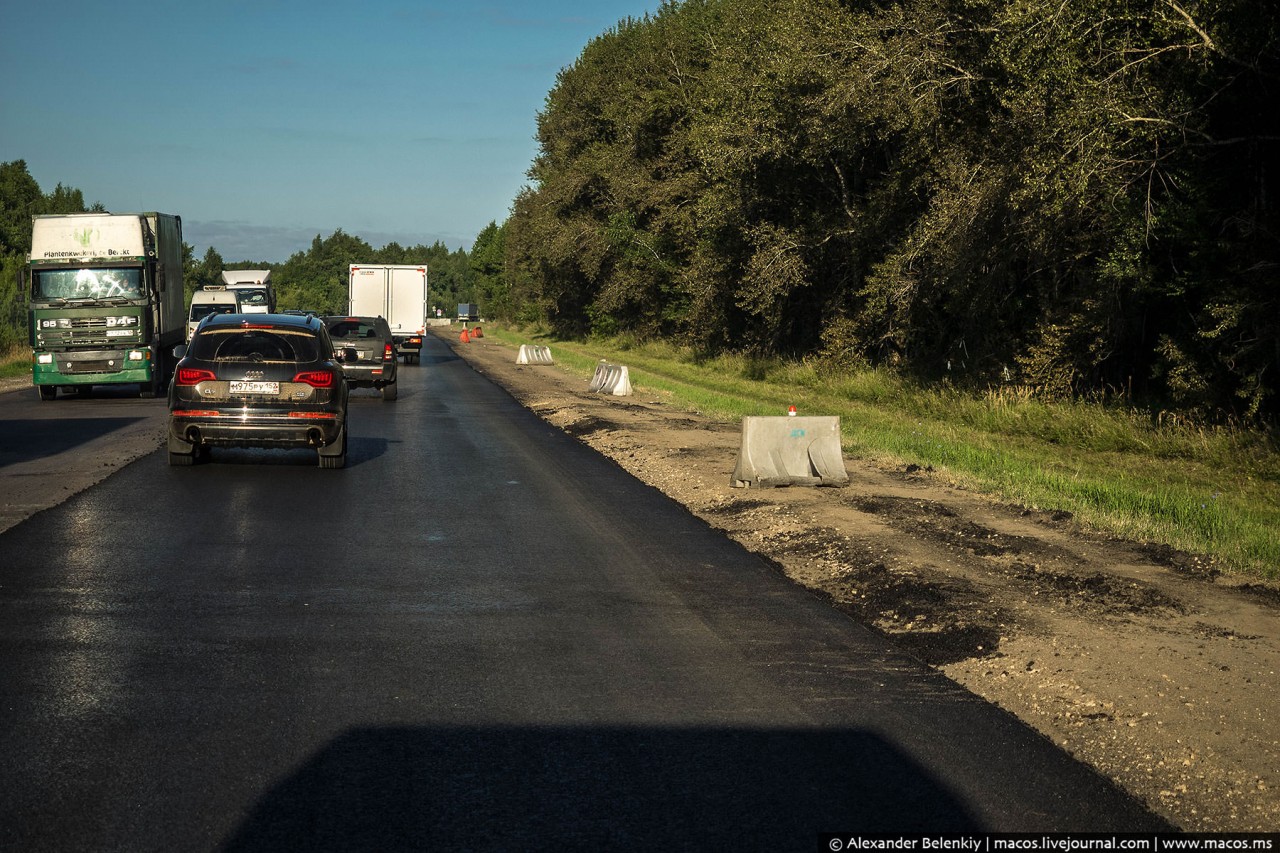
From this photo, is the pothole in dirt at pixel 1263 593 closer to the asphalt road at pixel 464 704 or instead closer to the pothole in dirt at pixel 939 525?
the pothole in dirt at pixel 939 525

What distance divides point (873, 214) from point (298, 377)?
18.1 metres

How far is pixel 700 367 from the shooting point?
44.2m

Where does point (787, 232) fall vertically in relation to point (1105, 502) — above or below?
above

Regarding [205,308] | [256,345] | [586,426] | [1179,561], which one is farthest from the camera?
[205,308]

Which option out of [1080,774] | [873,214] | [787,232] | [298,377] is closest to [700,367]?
[787,232]

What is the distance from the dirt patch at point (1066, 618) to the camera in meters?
5.41

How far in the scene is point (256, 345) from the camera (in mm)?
15227

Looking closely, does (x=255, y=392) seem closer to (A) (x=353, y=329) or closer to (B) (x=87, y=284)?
(B) (x=87, y=284)

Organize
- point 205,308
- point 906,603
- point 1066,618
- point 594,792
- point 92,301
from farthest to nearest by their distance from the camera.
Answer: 1. point 205,308
2. point 92,301
3. point 906,603
4. point 1066,618
5. point 594,792

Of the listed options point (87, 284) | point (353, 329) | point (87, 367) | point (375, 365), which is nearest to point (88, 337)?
point (87, 367)

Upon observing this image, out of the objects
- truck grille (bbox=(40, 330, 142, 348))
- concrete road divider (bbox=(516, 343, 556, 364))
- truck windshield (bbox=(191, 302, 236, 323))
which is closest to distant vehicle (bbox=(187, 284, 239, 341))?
truck windshield (bbox=(191, 302, 236, 323))

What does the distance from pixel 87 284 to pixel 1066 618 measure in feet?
78.8

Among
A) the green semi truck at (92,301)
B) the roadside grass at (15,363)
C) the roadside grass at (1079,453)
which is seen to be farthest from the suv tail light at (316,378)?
the roadside grass at (15,363)

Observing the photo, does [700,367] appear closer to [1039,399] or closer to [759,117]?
[759,117]
